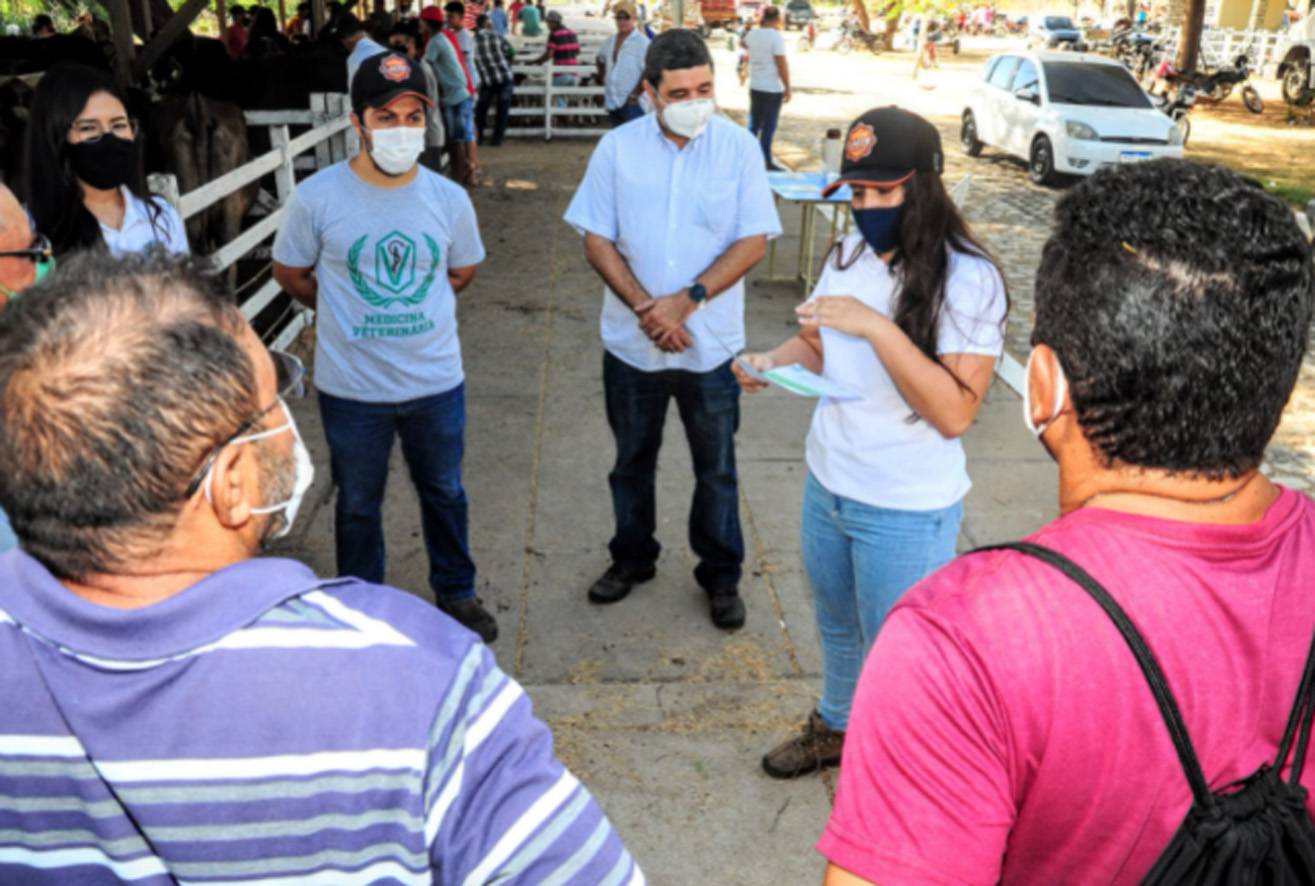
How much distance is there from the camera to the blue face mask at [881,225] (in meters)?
2.82

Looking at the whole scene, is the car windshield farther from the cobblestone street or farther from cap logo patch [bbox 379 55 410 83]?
cap logo patch [bbox 379 55 410 83]

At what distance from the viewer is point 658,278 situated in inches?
158

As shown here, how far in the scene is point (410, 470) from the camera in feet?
13.1

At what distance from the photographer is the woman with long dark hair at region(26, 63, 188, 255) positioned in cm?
344

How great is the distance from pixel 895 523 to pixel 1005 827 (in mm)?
1668

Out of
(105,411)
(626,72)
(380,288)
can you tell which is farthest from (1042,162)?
(105,411)

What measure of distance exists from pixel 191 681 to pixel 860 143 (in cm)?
219

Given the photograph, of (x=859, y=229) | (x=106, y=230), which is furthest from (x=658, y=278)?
(x=106, y=230)

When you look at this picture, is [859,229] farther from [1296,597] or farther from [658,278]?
[1296,597]

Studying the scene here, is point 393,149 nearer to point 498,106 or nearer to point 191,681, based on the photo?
point 191,681

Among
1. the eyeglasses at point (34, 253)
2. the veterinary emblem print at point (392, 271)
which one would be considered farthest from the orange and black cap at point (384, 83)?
the eyeglasses at point (34, 253)

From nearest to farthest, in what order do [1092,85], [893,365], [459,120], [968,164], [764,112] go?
[893,365], [459,120], [764,112], [1092,85], [968,164]

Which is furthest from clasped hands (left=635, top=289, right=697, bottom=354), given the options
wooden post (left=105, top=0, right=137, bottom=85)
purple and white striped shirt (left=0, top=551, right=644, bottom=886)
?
wooden post (left=105, top=0, right=137, bottom=85)

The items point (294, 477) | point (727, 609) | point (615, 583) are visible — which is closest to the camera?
point (294, 477)
